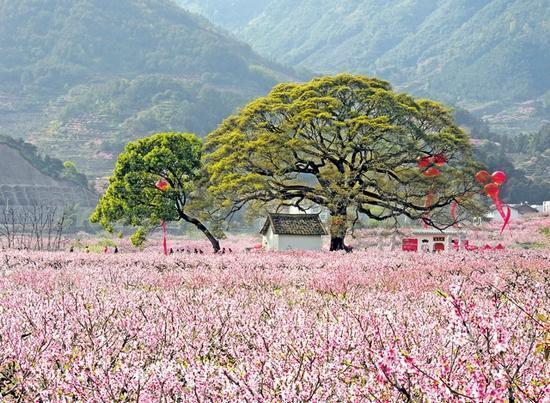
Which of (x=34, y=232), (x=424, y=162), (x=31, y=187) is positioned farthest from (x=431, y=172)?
(x=31, y=187)

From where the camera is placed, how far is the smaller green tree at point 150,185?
28.1m

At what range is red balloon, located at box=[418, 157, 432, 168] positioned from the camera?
28234 mm

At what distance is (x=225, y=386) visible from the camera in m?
4.43

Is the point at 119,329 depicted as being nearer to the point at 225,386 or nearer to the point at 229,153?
the point at 225,386

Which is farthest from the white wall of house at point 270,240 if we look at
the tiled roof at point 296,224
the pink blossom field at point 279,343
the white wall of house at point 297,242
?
the pink blossom field at point 279,343

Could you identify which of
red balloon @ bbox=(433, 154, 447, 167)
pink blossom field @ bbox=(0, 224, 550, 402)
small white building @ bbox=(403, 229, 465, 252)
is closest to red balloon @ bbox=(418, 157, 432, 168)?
red balloon @ bbox=(433, 154, 447, 167)

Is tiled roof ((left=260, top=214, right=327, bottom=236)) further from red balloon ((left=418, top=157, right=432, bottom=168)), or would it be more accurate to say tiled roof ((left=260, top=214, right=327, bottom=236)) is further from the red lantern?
red balloon ((left=418, top=157, right=432, bottom=168))

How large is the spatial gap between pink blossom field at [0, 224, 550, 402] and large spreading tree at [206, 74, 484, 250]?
1447cm

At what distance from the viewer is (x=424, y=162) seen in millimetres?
28312

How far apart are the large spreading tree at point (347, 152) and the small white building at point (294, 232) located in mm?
1274

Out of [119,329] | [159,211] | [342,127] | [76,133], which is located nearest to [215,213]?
[159,211]

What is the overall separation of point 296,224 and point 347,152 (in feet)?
12.2

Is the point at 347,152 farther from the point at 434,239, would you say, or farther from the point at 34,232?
the point at 34,232

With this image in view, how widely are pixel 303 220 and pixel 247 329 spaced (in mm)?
23427
